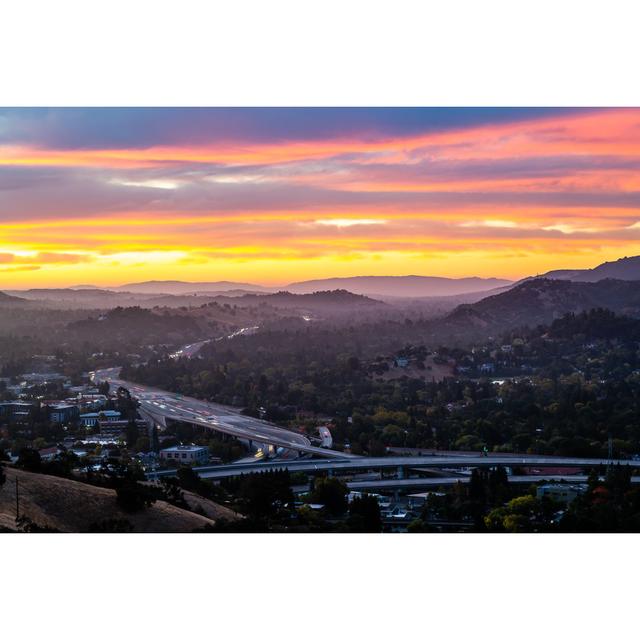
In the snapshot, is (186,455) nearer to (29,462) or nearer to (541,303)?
(29,462)

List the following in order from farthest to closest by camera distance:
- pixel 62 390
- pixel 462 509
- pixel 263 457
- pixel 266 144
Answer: pixel 62 390 < pixel 263 457 < pixel 266 144 < pixel 462 509

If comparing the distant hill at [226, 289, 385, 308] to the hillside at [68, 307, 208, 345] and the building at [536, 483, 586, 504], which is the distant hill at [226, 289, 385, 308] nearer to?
the hillside at [68, 307, 208, 345]

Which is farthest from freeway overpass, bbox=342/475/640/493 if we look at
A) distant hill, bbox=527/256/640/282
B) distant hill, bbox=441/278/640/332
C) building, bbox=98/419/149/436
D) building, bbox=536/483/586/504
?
distant hill, bbox=441/278/640/332

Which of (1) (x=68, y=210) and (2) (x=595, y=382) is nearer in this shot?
(1) (x=68, y=210)

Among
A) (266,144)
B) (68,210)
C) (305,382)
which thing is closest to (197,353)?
(305,382)

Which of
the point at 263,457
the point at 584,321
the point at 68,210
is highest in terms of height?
the point at 68,210

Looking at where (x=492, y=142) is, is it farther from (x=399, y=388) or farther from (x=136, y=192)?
(x=399, y=388)
